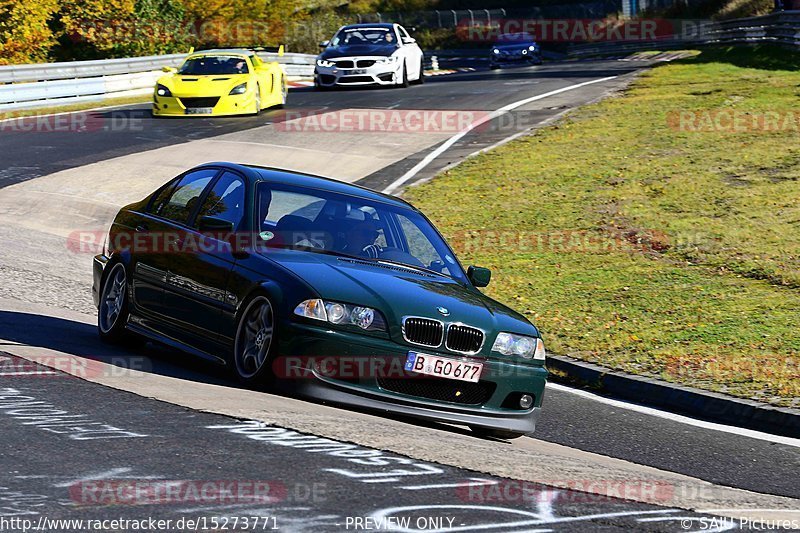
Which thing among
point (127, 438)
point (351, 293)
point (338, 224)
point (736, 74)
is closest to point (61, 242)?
point (338, 224)

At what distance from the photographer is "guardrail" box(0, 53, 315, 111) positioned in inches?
1154

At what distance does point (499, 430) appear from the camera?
8047mm

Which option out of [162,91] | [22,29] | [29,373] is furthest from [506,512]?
[22,29]

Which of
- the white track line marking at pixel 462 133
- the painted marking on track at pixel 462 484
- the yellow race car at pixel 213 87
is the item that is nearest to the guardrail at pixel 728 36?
the white track line marking at pixel 462 133

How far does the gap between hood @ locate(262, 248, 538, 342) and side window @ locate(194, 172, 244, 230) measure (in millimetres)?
591

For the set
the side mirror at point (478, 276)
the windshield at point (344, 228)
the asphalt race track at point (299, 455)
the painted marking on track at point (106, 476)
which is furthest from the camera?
the side mirror at point (478, 276)

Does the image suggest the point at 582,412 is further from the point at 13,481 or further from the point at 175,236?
the point at 13,481

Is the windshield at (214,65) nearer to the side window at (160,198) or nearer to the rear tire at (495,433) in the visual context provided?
the side window at (160,198)

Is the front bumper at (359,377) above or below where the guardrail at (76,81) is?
below

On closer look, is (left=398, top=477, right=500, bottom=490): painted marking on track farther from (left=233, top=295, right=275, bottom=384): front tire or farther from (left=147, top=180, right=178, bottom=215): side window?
(left=147, top=180, right=178, bottom=215): side window

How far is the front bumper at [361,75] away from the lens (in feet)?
108

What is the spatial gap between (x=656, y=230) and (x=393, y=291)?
10.0 metres

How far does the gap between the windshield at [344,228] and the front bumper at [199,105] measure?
60.0 ft

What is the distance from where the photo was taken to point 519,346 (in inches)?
323
